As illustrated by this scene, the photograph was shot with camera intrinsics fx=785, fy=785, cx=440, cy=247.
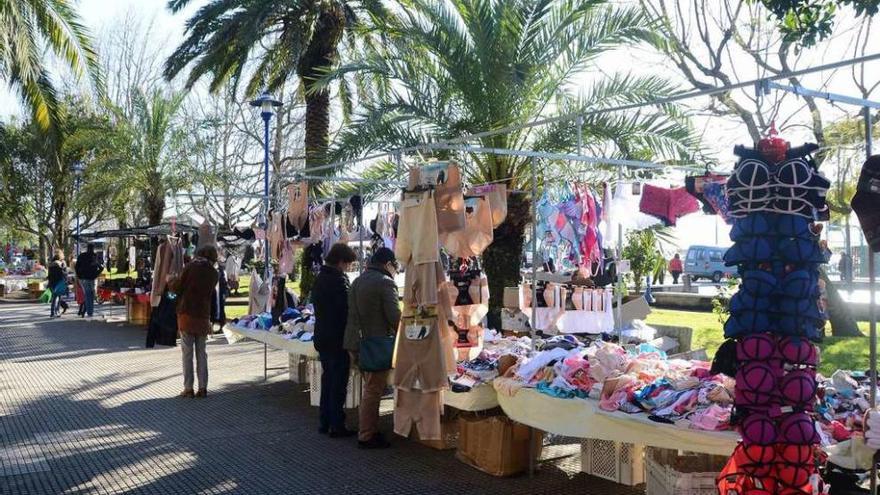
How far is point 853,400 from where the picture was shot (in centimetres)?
475

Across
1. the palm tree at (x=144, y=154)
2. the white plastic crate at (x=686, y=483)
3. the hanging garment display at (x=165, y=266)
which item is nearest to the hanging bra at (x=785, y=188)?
the white plastic crate at (x=686, y=483)

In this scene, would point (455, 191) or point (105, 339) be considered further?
point (105, 339)

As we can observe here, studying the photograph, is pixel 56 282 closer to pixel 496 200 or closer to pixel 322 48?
pixel 322 48

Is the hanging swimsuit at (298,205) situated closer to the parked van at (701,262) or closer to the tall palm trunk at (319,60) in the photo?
the tall palm trunk at (319,60)

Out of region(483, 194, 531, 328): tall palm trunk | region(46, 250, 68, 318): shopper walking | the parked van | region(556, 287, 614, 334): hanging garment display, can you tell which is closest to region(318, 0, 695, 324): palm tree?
region(483, 194, 531, 328): tall palm trunk

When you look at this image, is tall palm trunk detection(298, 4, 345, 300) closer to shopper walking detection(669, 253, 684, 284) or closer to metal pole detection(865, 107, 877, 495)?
metal pole detection(865, 107, 877, 495)

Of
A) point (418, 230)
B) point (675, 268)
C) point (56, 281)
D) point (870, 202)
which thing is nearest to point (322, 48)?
point (418, 230)

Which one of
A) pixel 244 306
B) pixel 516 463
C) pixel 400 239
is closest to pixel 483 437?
pixel 516 463

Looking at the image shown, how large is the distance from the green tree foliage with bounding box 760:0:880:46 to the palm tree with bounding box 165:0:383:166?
8752 millimetres

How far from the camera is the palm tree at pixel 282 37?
14000mm

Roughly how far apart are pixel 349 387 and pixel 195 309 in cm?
211

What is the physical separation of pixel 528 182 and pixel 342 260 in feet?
16.7

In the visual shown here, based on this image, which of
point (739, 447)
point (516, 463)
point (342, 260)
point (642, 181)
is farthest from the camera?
point (642, 181)

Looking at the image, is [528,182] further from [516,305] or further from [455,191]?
[455,191]
